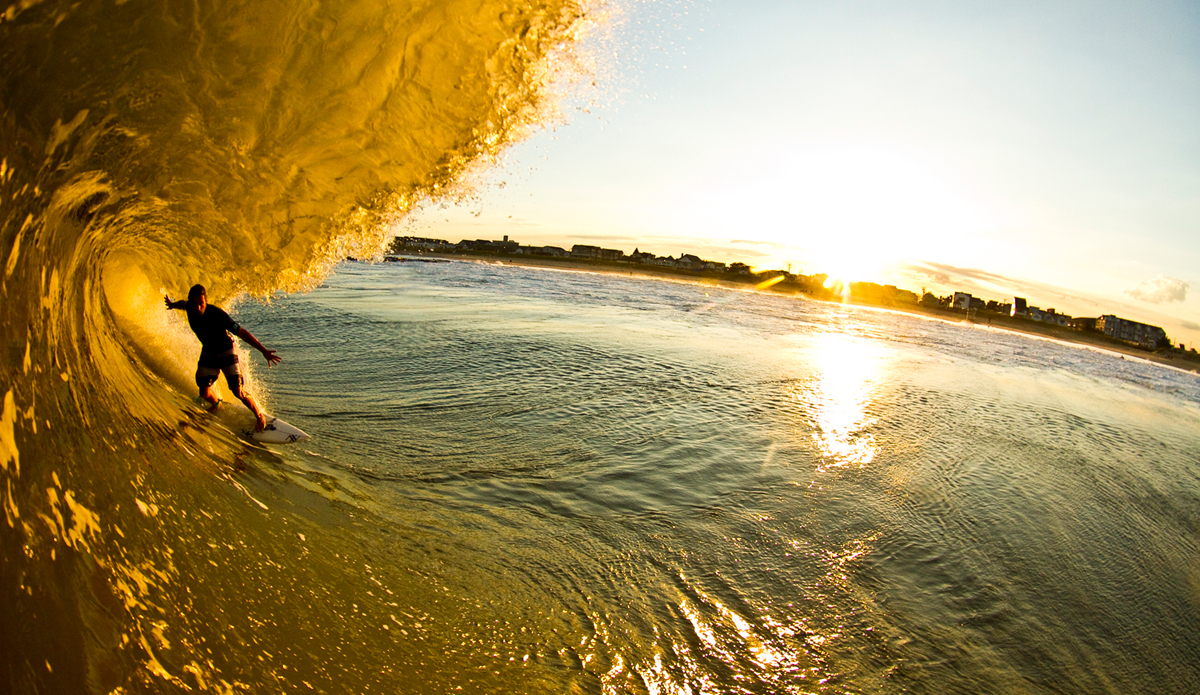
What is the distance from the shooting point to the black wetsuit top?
6.13m

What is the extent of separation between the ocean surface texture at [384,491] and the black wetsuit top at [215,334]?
61 centimetres

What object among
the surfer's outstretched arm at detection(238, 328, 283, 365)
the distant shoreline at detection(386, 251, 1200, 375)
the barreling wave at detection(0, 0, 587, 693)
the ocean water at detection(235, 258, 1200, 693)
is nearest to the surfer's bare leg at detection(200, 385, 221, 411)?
the barreling wave at detection(0, 0, 587, 693)

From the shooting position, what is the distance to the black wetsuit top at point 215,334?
613 cm

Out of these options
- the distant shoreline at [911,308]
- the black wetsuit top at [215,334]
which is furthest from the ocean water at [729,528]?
the distant shoreline at [911,308]

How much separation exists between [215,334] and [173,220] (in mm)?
1342

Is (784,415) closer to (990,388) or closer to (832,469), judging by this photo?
(832,469)

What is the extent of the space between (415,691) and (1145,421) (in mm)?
20352

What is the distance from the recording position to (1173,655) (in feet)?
14.9

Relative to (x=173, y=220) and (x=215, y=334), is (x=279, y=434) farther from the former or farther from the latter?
(x=173, y=220)

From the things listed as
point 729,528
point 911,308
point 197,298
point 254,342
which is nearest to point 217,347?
point 254,342

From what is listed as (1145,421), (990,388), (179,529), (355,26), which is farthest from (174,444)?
(1145,421)

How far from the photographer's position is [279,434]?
6438 mm

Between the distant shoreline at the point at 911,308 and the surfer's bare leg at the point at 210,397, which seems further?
the distant shoreline at the point at 911,308

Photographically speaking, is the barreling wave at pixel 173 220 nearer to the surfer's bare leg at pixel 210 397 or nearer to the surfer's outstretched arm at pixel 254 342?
the surfer's bare leg at pixel 210 397
